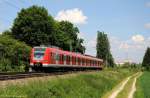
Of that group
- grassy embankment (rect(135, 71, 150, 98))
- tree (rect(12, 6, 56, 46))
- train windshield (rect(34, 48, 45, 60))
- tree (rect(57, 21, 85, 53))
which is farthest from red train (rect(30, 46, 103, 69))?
tree (rect(57, 21, 85, 53))

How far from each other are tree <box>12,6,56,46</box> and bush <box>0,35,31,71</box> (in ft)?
65.5

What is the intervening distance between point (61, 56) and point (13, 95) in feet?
86.2

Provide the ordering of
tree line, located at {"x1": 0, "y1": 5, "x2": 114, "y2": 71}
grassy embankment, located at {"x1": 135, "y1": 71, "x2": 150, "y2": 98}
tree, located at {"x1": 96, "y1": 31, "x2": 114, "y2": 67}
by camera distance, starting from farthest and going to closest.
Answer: tree, located at {"x1": 96, "y1": 31, "x2": 114, "y2": 67}, tree line, located at {"x1": 0, "y1": 5, "x2": 114, "y2": 71}, grassy embankment, located at {"x1": 135, "y1": 71, "x2": 150, "y2": 98}

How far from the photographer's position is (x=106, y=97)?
1464 inches

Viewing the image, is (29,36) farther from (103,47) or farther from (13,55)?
(103,47)

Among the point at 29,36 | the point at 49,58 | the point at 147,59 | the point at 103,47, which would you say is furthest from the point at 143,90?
the point at 147,59

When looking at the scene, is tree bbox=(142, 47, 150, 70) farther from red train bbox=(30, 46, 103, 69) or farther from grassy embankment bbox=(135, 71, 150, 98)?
red train bbox=(30, 46, 103, 69)

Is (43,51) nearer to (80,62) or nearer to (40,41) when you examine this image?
(80,62)

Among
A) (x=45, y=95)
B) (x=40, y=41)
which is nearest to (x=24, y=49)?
(x=40, y=41)

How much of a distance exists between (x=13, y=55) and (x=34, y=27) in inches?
1039

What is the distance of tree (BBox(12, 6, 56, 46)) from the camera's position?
263 feet

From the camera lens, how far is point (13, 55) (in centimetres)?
5562

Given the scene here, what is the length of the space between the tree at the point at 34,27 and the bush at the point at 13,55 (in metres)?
20.0

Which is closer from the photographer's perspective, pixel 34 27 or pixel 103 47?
pixel 34 27
